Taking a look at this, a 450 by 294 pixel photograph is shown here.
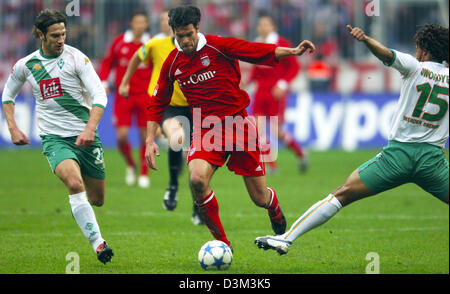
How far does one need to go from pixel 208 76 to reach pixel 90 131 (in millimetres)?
1184

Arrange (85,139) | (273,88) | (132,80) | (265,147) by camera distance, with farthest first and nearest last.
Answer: (265,147) → (273,88) → (132,80) → (85,139)

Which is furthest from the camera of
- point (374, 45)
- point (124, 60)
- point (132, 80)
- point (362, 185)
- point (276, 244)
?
point (124, 60)

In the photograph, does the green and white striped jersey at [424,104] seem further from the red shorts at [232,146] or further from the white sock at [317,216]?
the red shorts at [232,146]

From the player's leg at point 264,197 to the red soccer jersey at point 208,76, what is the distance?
0.70m

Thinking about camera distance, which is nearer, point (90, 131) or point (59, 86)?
point (90, 131)

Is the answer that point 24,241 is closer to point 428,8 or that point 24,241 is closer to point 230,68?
point 230,68

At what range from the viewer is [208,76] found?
654 centimetres

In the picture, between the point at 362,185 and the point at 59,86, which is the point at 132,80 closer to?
the point at 59,86

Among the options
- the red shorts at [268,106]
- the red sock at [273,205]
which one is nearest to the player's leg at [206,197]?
the red sock at [273,205]

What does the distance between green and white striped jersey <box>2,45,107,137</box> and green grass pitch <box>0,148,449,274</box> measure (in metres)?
1.28

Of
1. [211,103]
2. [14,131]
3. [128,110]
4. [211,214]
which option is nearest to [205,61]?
[211,103]

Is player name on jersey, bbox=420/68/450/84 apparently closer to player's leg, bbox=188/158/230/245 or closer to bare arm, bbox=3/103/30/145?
player's leg, bbox=188/158/230/245
